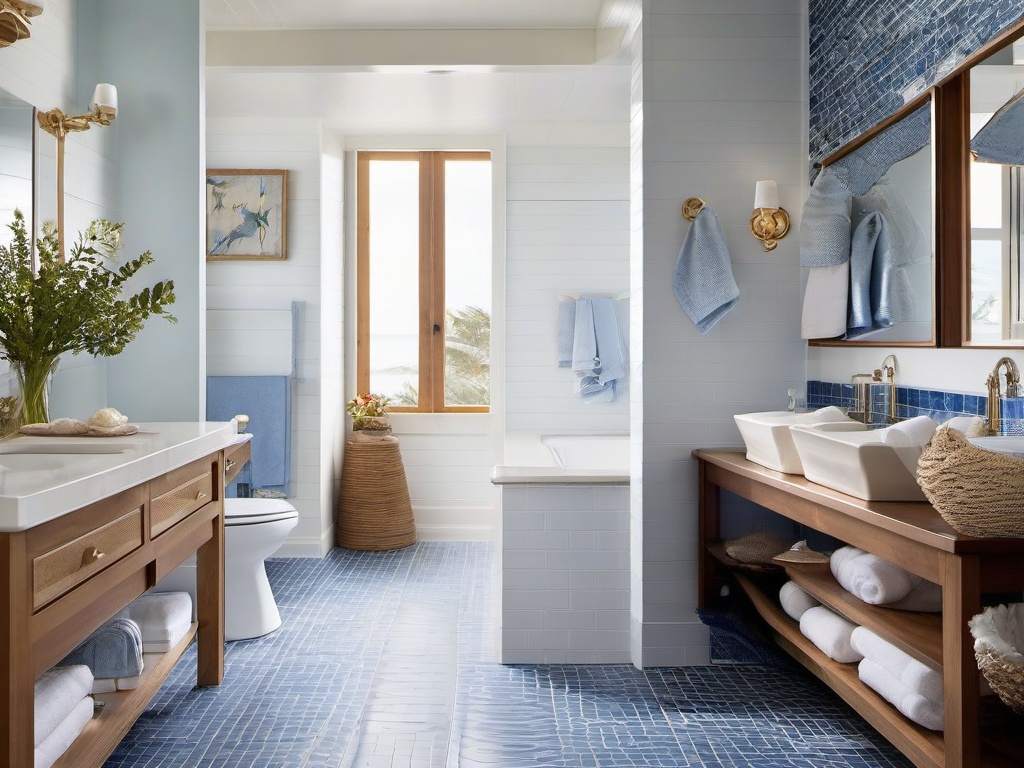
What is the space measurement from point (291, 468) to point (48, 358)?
2.29 metres

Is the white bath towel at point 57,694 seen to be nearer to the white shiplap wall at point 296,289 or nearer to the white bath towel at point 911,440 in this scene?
the white bath towel at point 911,440

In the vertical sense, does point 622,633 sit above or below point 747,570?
below

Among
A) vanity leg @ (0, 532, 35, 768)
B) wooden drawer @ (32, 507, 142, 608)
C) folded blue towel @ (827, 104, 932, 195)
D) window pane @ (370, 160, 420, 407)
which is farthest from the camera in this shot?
window pane @ (370, 160, 420, 407)

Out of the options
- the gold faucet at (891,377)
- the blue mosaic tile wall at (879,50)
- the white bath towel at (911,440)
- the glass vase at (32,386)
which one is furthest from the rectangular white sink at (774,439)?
the glass vase at (32,386)

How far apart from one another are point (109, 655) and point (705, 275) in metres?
2.14

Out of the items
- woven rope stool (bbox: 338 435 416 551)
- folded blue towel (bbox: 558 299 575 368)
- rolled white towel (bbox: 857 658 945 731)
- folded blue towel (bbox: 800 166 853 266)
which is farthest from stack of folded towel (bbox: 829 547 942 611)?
woven rope stool (bbox: 338 435 416 551)

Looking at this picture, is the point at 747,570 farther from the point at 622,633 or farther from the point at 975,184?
the point at 975,184

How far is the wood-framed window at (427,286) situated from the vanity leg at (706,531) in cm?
233

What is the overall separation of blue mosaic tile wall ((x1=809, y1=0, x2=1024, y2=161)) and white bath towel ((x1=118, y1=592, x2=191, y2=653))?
8.36 feet

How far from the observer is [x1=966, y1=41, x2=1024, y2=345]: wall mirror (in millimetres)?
1846

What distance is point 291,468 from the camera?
14.8 feet

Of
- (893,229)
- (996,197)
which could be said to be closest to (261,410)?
(893,229)

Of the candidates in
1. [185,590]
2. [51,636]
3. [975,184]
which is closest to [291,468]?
[185,590]

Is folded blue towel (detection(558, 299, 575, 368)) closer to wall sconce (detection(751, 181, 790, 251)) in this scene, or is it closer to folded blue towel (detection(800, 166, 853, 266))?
wall sconce (detection(751, 181, 790, 251))
